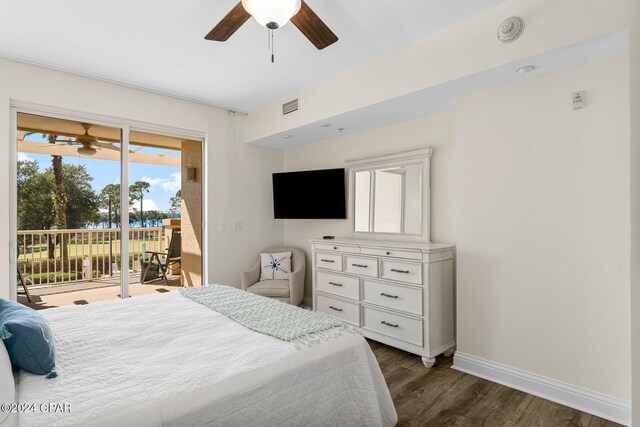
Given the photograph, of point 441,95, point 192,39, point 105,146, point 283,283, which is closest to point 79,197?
point 105,146

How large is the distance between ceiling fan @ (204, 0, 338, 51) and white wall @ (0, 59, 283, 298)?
6.41 ft

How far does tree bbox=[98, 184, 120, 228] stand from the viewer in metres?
3.57

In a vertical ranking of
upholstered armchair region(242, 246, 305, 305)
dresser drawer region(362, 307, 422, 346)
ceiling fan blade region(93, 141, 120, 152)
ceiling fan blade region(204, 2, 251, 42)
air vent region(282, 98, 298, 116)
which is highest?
air vent region(282, 98, 298, 116)

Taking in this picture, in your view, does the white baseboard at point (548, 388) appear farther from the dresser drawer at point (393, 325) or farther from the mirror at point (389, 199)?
the mirror at point (389, 199)

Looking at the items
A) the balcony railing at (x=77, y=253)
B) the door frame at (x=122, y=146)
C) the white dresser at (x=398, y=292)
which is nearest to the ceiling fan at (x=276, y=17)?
the white dresser at (x=398, y=292)

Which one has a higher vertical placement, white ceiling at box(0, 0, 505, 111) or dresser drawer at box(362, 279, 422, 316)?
white ceiling at box(0, 0, 505, 111)

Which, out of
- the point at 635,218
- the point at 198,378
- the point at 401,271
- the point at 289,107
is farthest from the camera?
the point at 289,107

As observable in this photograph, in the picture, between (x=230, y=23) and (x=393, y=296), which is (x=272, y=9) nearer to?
(x=230, y=23)

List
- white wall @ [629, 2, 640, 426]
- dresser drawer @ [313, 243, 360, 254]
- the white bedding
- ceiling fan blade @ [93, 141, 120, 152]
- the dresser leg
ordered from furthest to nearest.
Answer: ceiling fan blade @ [93, 141, 120, 152] → dresser drawer @ [313, 243, 360, 254] → the dresser leg → white wall @ [629, 2, 640, 426] → the white bedding

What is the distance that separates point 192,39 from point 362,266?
96.8 inches

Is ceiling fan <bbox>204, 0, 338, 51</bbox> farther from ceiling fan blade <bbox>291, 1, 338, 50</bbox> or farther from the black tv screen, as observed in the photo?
the black tv screen

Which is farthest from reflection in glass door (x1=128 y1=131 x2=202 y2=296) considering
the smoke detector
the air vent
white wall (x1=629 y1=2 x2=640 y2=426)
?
white wall (x1=629 y1=2 x2=640 y2=426)

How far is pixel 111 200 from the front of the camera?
3.62 meters

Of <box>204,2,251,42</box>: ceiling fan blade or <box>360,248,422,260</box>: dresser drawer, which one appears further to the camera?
<box>360,248,422,260</box>: dresser drawer
